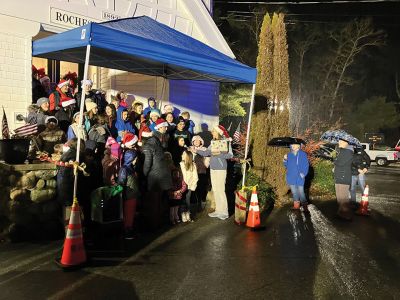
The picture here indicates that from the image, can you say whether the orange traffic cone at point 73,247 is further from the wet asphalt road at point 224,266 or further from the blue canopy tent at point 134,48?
the blue canopy tent at point 134,48

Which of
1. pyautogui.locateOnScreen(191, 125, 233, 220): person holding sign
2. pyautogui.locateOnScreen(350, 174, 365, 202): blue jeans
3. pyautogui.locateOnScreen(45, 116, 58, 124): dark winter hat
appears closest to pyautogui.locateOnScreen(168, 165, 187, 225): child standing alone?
pyautogui.locateOnScreen(191, 125, 233, 220): person holding sign

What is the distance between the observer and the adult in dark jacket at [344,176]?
8.30 m

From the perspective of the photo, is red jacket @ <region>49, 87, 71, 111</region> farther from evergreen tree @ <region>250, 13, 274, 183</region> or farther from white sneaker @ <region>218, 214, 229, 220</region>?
evergreen tree @ <region>250, 13, 274, 183</region>

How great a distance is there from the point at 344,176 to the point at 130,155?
178 inches

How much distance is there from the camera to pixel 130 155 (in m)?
6.37

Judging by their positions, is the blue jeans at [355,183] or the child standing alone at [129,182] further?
the blue jeans at [355,183]

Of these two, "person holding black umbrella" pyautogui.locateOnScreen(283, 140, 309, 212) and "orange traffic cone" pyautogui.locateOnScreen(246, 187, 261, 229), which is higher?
"person holding black umbrella" pyautogui.locateOnScreen(283, 140, 309, 212)

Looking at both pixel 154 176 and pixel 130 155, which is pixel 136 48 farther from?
pixel 154 176

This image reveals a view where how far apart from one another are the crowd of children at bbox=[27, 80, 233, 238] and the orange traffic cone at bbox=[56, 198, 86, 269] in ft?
3.00

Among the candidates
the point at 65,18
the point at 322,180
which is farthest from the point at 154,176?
the point at 322,180

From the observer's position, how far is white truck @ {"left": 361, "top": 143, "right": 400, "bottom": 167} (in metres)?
25.4

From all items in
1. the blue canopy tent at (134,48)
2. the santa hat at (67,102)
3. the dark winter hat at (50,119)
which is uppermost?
the blue canopy tent at (134,48)

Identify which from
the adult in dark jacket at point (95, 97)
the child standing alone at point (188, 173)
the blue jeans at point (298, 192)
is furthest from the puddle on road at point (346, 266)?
the adult in dark jacket at point (95, 97)

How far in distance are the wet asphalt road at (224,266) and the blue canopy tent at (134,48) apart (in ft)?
7.26
